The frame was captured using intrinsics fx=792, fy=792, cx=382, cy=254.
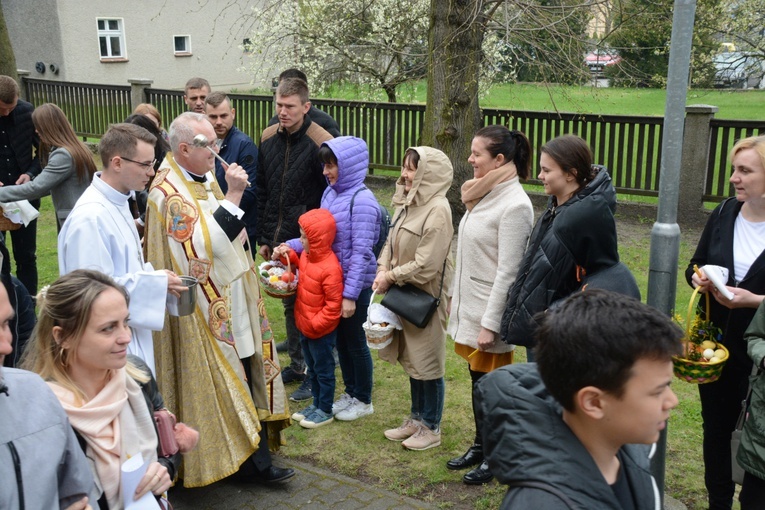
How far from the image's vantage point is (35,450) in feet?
7.37

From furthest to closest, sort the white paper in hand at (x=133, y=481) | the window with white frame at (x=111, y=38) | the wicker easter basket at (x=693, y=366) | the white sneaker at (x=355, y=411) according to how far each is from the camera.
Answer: the window with white frame at (x=111, y=38) < the white sneaker at (x=355, y=411) < the wicker easter basket at (x=693, y=366) < the white paper in hand at (x=133, y=481)

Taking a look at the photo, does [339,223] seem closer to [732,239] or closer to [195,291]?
[195,291]

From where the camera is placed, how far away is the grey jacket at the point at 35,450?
86.1 inches

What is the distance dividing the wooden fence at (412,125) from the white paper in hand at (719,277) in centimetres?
655

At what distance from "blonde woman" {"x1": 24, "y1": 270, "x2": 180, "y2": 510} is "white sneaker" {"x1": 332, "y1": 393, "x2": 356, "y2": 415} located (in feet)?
9.27

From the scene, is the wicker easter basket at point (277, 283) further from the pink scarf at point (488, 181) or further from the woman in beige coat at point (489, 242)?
the pink scarf at point (488, 181)

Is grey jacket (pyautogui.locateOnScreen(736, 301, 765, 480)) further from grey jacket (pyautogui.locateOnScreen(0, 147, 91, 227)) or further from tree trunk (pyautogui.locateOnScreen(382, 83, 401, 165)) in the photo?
tree trunk (pyautogui.locateOnScreen(382, 83, 401, 165))

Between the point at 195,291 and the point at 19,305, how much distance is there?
3.06 ft

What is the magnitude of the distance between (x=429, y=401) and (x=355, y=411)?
0.68m

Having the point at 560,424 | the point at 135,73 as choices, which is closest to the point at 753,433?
the point at 560,424

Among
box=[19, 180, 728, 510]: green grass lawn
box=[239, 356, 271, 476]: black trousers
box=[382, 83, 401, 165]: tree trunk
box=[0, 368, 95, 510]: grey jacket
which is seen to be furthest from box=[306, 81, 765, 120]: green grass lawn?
box=[0, 368, 95, 510]: grey jacket

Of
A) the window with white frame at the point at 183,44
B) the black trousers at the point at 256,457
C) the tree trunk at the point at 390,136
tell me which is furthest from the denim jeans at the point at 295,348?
→ the window with white frame at the point at 183,44

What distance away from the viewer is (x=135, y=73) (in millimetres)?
27703

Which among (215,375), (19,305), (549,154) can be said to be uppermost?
(549,154)
